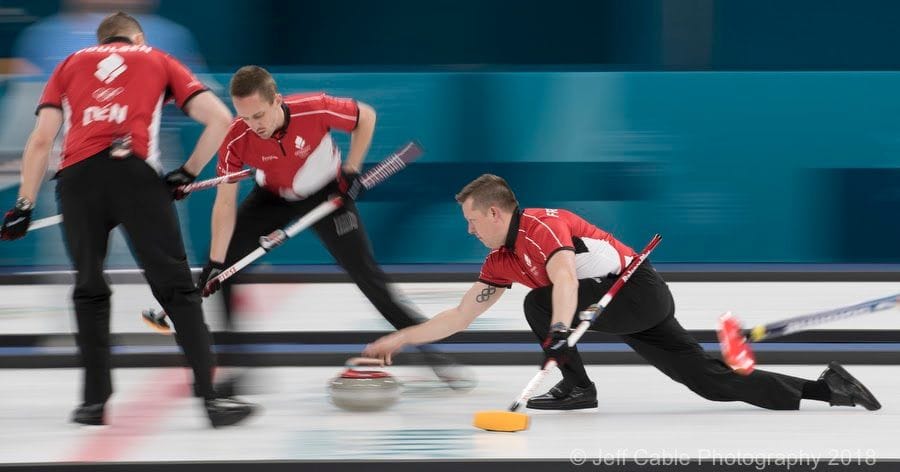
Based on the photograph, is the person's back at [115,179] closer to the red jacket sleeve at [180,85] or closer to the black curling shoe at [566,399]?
the red jacket sleeve at [180,85]

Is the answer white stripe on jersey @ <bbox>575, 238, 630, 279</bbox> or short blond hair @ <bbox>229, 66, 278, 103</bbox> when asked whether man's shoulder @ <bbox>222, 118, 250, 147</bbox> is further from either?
white stripe on jersey @ <bbox>575, 238, 630, 279</bbox>

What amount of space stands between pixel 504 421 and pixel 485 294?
50 centimetres

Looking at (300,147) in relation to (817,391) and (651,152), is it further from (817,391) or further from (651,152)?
(651,152)

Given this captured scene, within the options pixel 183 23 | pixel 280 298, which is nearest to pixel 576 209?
pixel 280 298

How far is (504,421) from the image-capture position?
4391mm

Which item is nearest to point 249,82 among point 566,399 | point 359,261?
point 359,261

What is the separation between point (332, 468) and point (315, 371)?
1.73m

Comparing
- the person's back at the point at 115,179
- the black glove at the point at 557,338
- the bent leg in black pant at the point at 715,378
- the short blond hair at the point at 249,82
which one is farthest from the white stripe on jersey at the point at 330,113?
the bent leg in black pant at the point at 715,378

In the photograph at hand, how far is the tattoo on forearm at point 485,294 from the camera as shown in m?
4.65

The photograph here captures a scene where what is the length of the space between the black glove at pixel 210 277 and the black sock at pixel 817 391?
2173mm

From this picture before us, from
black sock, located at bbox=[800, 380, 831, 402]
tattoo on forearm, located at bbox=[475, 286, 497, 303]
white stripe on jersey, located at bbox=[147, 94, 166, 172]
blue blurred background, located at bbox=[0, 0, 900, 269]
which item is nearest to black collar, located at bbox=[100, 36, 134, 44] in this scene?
white stripe on jersey, located at bbox=[147, 94, 166, 172]

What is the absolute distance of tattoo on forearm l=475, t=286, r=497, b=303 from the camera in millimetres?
4652

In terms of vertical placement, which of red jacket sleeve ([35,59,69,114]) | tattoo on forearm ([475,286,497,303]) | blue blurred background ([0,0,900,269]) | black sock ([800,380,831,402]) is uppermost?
blue blurred background ([0,0,900,269])

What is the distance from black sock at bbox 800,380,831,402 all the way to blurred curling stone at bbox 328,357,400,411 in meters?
1.46
